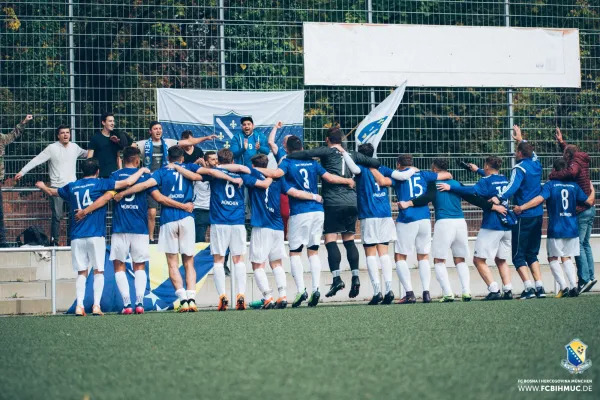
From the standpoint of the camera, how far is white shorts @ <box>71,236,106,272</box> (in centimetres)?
1098

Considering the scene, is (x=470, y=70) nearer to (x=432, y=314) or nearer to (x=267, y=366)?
(x=432, y=314)

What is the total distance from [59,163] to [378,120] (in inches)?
195

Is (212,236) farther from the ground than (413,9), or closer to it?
closer to it

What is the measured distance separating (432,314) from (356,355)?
3436 millimetres

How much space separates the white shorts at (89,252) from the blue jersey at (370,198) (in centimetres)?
334

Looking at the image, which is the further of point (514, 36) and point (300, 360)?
point (514, 36)

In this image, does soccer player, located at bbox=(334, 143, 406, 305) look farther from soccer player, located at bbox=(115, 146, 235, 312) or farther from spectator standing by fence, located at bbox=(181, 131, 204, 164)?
spectator standing by fence, located at bbox=(181, 131, 204, 164)

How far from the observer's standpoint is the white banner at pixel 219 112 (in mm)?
13859

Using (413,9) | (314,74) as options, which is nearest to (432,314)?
(314,74)

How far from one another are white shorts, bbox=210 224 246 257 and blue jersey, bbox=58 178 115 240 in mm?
1362

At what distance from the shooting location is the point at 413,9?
15.2 metres

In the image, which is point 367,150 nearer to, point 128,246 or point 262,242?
point 262,242

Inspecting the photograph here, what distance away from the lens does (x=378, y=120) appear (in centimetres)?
1430

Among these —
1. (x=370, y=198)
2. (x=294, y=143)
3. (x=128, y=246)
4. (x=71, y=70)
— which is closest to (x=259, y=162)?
(x=294, y=143)
